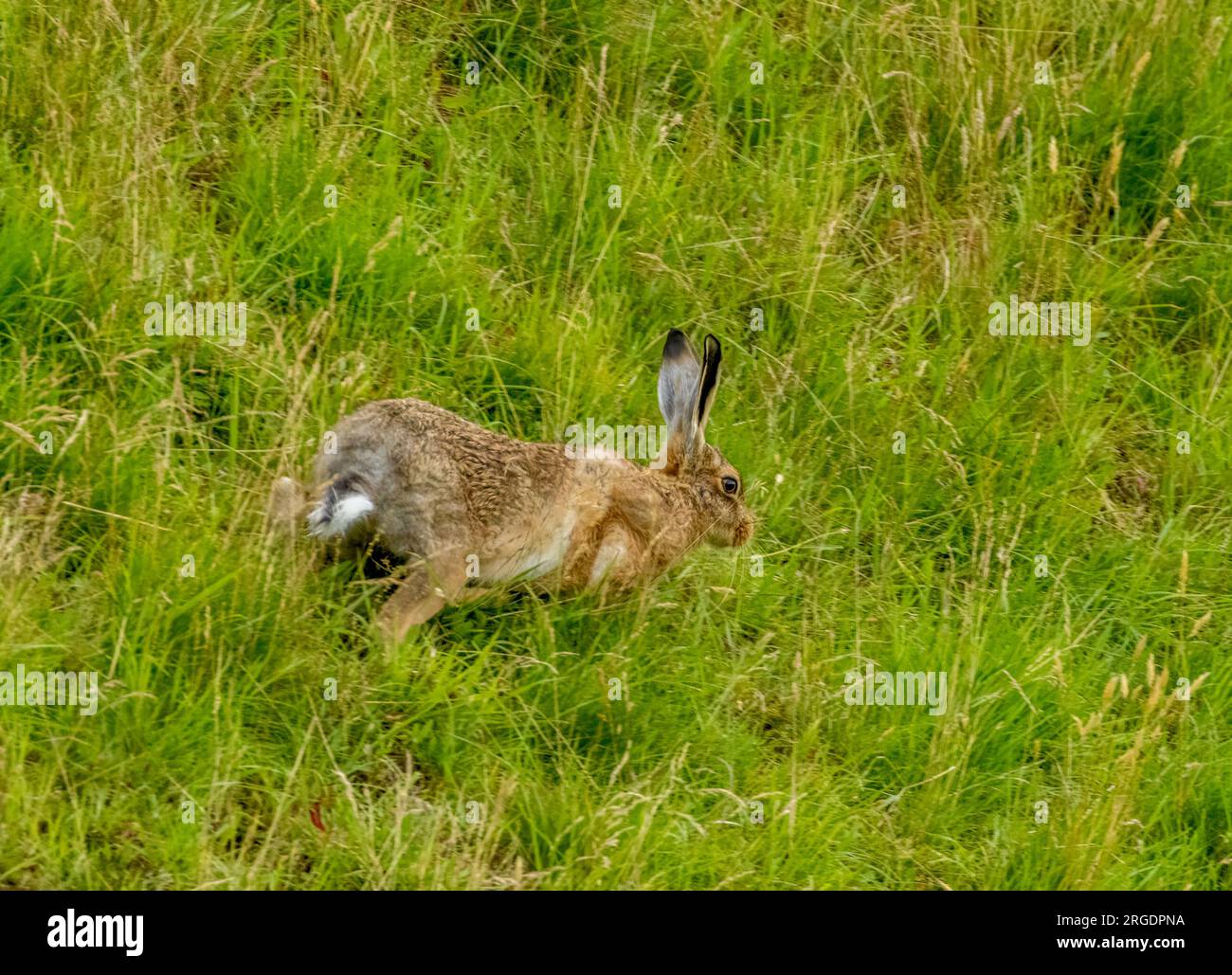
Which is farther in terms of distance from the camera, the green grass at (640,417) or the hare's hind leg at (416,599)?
the hare's hind leg at (416,599)

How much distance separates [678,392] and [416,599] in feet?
5.48

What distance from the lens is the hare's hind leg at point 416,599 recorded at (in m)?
6.02

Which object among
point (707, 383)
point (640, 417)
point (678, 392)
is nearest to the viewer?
point (707, 383)

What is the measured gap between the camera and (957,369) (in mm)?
7715

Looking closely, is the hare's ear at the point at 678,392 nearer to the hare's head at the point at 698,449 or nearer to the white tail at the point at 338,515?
the hare's head at the point at 698,449

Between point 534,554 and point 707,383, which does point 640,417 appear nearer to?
point 707,383

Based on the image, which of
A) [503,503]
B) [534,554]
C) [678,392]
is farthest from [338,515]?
[678,392]

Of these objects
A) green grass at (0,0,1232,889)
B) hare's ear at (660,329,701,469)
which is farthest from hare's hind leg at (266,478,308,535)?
hare's ear at (660,329,701,469)

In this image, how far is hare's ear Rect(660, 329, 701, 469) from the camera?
704 cm

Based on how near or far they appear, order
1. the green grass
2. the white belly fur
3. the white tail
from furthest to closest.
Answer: the white belly fur, the white tail, the green grass

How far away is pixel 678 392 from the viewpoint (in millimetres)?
7152

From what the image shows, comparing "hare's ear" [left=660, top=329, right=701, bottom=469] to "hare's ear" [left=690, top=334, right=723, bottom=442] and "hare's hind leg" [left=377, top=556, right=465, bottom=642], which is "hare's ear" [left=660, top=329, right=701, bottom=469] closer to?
"hare's ear" [left=690, top=334, right=723, bottom=442]

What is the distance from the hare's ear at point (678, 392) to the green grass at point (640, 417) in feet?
0.71

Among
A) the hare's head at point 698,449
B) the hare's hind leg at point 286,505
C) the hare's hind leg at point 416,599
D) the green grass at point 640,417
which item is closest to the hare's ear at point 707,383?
the hare's head at point 698,449
